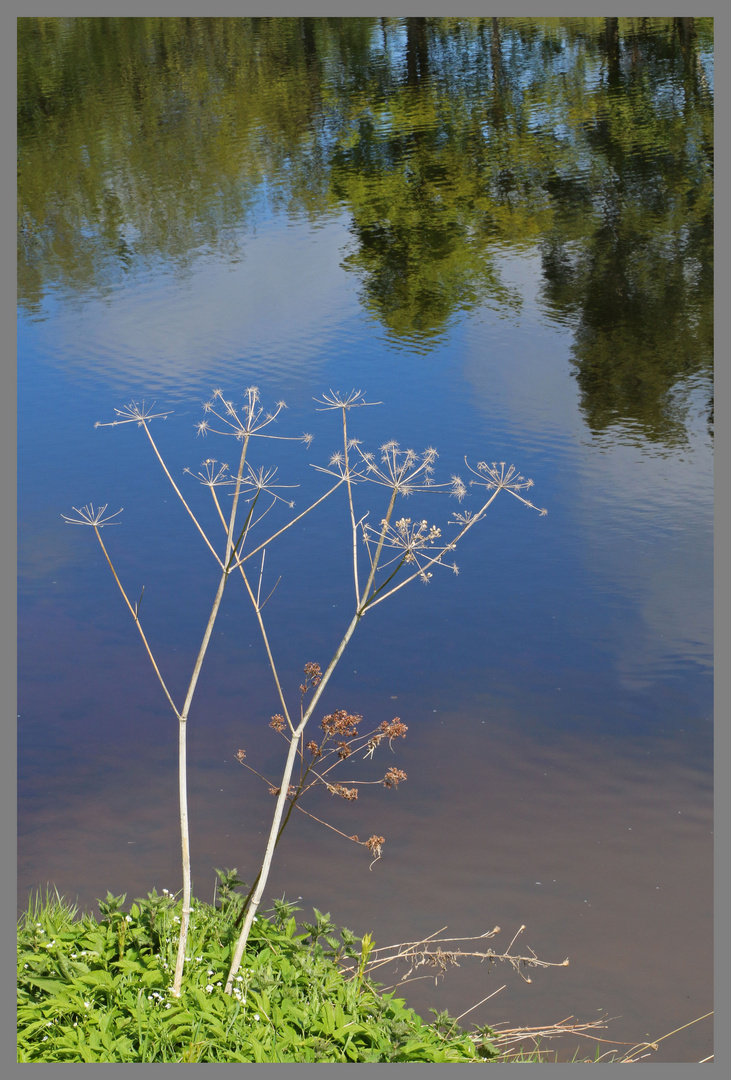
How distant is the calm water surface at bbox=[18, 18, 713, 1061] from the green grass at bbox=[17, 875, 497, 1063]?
710 millimetres

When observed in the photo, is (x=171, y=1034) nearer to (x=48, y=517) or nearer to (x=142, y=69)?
(x=48, y=517)

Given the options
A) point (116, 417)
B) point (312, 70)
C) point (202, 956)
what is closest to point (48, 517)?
point (116, 417)

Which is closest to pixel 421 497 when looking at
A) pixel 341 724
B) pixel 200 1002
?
pixel 341 724

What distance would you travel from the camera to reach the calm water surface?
419cm

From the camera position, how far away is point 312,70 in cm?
2105

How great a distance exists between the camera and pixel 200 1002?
2818mm

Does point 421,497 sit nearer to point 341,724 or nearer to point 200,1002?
point 341,724

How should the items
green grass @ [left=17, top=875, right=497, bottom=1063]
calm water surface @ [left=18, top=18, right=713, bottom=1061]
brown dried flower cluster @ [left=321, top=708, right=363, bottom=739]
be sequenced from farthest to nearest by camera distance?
calm water surface @ [left=18, top=18, right=713, bottom=1061]
brown dried flower cluster @ [left=321, top=708, right=363, bottom=739]
green grass @ [left=17, top=875, right=497, bottom=1063]

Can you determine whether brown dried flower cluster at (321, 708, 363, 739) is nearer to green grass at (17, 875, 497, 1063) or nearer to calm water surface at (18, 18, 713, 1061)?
green grass at (17, 875, 497, 1063)

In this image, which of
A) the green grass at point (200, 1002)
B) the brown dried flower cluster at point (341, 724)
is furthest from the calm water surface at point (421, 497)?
the brown dried flower cluster at point (341, 724)

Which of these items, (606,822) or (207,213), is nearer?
(606,822)

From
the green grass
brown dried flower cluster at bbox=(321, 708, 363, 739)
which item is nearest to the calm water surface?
the green grass

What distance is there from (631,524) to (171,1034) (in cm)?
557

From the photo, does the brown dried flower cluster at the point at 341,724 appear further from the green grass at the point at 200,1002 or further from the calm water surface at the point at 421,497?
the calm water surface at the point at 421,497
